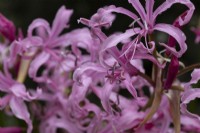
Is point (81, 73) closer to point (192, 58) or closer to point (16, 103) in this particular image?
point (16, 103)

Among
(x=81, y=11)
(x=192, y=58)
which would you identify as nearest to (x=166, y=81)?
(x=192, y=58)

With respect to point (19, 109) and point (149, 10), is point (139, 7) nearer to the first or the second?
point (149, 10)

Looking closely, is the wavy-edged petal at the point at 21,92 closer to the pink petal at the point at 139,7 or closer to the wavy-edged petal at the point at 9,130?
the wavy-edged petal at the point at 9,130

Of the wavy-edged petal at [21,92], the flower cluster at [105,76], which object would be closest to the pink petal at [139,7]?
the flower cluster at [105,76]

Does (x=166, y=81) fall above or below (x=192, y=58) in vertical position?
below

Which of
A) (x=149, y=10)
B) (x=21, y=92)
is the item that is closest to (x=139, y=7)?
(x=149, y=10)

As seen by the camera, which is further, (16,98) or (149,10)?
(16,98)

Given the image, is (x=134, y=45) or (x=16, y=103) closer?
(x=134, y=45)

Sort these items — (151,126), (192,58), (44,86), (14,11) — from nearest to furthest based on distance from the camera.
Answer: (151,126), (44,86), (192,58), (14,11)
